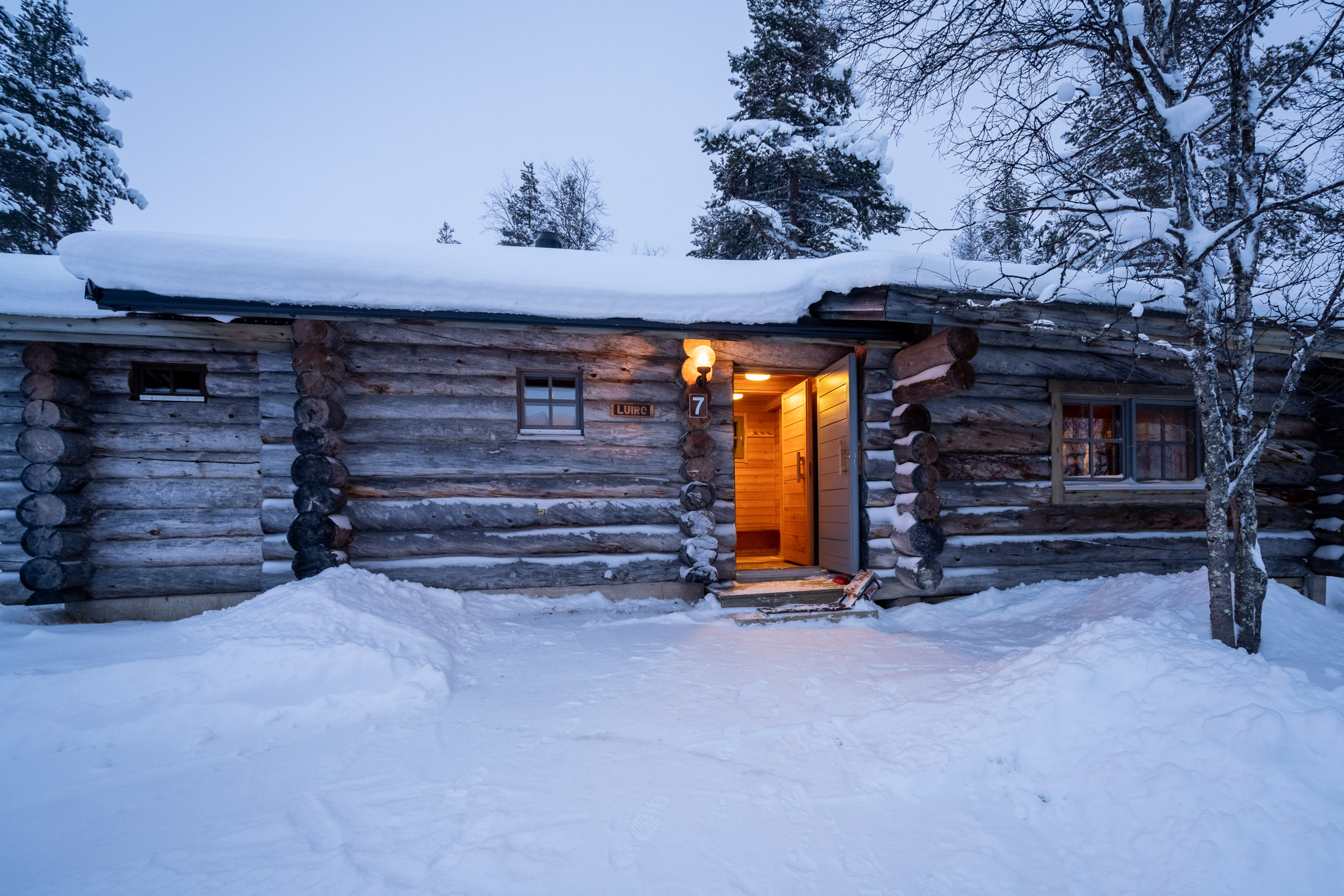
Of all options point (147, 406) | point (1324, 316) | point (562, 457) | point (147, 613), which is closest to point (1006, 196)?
point (1324, 316)

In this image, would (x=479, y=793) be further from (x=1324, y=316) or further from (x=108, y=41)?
(x=108, y=41)

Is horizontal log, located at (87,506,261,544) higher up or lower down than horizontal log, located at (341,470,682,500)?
lower down

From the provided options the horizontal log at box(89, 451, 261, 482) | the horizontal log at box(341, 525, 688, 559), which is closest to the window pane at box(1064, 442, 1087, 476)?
the horizontal log at box(341, 525, 688, 559)

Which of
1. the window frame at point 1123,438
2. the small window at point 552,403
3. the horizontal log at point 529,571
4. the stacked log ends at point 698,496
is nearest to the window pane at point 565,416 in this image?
the small window at point 552,403

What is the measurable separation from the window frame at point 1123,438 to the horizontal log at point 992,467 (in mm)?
159

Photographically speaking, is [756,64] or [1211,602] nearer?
[1211,602]

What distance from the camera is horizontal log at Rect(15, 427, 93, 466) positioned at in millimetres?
5480

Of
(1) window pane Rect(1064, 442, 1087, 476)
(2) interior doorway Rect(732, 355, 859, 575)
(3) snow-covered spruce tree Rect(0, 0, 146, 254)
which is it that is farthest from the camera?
(3) snow-covered spruce tree Rect(0, 0, 146, 254)

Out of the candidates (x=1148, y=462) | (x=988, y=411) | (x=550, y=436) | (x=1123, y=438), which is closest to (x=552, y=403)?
(x=550, y=436)

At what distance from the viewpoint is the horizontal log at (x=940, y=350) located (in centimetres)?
545

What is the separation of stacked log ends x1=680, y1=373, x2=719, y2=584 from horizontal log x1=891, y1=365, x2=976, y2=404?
2089mm

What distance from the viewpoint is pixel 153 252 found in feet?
16.6

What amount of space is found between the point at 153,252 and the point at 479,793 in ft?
17.3

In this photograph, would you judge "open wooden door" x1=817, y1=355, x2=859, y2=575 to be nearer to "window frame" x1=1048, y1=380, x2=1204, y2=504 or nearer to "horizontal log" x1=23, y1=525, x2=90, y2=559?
"window frame" x1=1048, y1=380, x2=1204, y2=504
